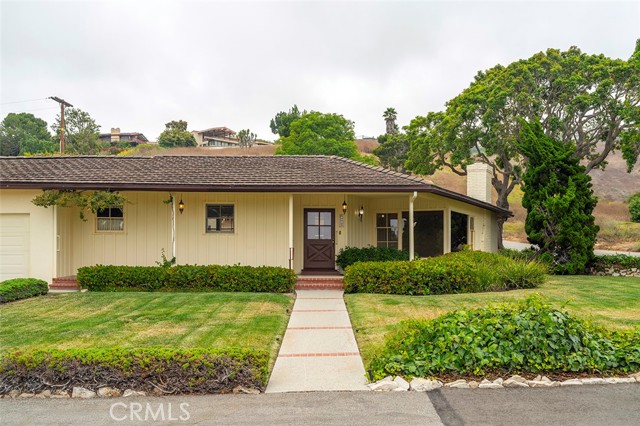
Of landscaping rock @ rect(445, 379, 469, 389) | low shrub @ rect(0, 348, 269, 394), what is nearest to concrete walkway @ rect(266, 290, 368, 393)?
low shrub @ rect(0, 348, 269, 394)

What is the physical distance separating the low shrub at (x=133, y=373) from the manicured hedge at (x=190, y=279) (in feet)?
22.0

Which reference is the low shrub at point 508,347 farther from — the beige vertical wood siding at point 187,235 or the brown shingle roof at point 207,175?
the beige vertical wood siding at point 187,235

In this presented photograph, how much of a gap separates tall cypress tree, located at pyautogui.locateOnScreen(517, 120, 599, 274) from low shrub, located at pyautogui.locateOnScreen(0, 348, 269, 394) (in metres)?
13.7

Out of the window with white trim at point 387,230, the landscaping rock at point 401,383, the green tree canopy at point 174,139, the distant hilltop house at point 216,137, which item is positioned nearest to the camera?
the landscaping rock at point 401,383

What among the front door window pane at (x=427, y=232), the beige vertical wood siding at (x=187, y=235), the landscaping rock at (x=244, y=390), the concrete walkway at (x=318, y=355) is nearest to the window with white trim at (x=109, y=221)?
the beige vertical wood siding at (x=187, y=235)

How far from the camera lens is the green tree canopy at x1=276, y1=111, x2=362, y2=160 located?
43.0 m

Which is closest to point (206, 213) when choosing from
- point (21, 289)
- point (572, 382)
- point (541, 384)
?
point (21, 289)

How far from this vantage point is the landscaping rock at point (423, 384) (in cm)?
511

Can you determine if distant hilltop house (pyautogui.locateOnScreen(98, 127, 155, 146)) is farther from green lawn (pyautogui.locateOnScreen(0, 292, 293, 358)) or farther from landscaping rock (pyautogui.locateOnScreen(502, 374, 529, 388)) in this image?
landscaping rock (pyautogui.locateOnScreen(502, 374, 529, 388))

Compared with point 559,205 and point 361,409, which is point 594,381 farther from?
point 559,205

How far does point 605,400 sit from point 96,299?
1003 centimetres

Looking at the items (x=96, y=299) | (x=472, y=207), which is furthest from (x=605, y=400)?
(x=472, y=207)

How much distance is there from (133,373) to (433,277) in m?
7.97

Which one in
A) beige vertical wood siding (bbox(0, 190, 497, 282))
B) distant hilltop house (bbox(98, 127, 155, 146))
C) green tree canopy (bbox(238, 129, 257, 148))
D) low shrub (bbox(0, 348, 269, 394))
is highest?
distant hilltop house (bbox(98, 127, 155, 146))
